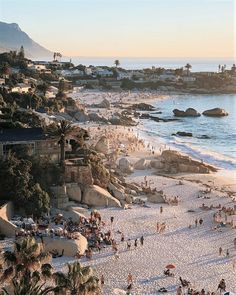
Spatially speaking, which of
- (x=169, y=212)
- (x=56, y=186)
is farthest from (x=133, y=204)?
(x=56, y=186)

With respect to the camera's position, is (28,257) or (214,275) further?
(214,275)

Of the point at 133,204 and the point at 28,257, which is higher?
the point at 28,257

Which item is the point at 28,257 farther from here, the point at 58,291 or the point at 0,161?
the point at 0,161

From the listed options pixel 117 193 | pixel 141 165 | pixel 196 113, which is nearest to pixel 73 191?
pixel 117 193

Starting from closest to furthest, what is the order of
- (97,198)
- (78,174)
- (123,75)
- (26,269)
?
1. (26,269)
2. (97,198)
3. (78,174)
4. (123,75)

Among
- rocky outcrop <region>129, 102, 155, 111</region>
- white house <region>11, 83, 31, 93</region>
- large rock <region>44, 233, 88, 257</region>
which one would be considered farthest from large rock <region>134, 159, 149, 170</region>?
rocky outcrop <region>129, 102, 155, 111</region>

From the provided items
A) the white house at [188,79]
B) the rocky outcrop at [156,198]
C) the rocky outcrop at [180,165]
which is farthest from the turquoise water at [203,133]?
the white house at [188,79]

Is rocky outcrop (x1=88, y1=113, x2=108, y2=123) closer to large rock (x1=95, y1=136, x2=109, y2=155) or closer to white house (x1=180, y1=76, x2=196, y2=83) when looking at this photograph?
large rock (x1=95, y1=136, x2=109, y2=155)

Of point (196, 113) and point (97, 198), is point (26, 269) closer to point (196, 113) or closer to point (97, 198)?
point (97, 198)
